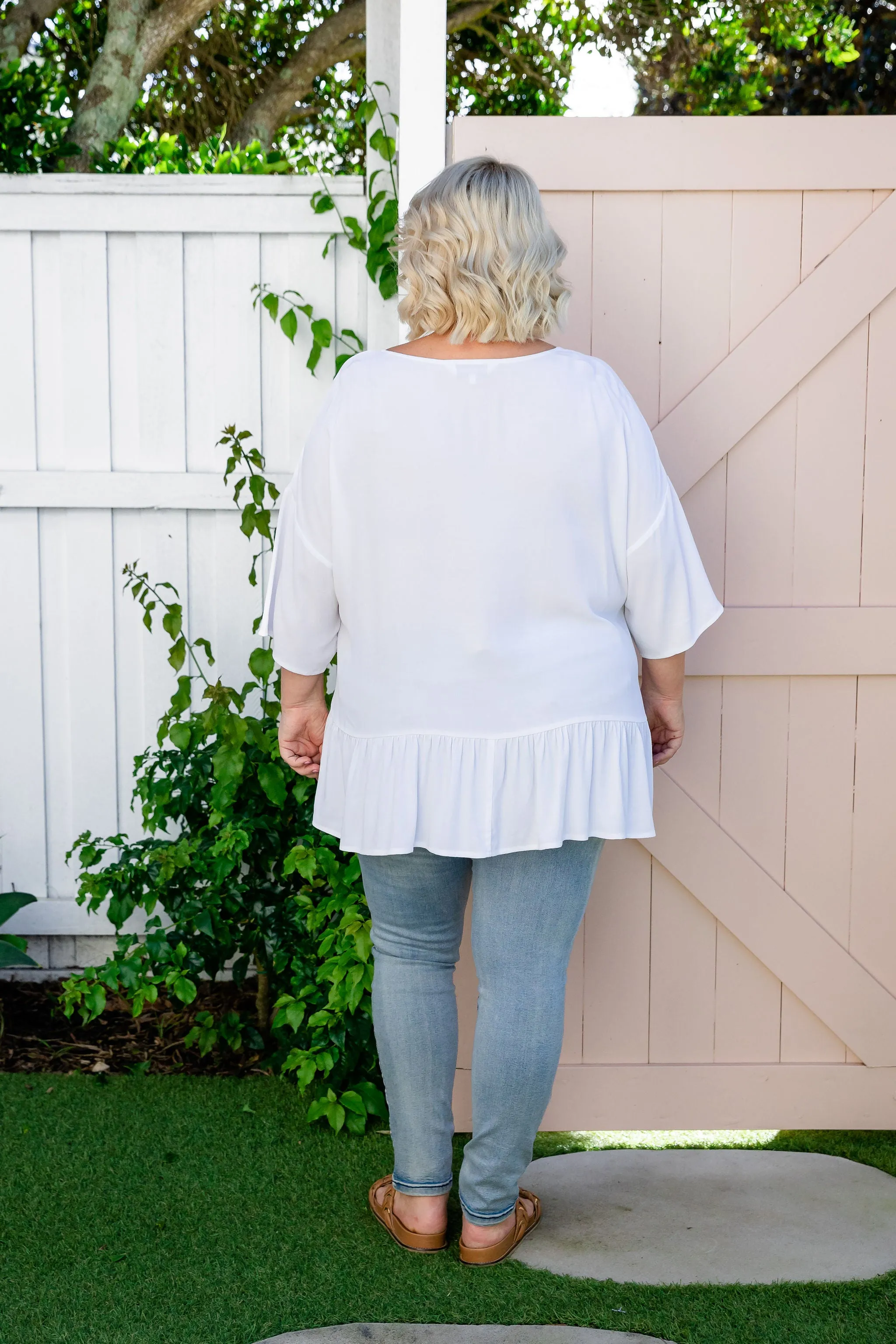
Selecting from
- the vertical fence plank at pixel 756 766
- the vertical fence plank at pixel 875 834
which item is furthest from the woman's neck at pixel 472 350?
the vertical fence plank at pixel 875 834

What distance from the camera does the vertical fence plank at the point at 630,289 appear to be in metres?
2.13

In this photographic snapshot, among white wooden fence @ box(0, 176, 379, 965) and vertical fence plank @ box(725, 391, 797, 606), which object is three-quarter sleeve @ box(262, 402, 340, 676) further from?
white wooden fence @ box(0, 176, 379, 965)

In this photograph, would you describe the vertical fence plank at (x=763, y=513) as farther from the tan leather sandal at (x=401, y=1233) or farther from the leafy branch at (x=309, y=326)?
the tan leather sandal at (x=401, y=1233)

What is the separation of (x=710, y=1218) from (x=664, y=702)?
36.1 inches

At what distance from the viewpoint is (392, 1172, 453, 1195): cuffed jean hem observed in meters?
1.91

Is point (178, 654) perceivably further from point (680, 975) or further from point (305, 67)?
point (305, 67)

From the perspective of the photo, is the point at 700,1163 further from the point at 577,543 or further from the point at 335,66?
the point at 335,66

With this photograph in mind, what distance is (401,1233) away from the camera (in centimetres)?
194

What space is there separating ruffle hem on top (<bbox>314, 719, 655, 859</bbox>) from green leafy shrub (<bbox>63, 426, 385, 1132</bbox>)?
67 centimetres

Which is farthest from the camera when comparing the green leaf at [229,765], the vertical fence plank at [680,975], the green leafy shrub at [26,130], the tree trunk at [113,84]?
the tree trunk at [113,84]

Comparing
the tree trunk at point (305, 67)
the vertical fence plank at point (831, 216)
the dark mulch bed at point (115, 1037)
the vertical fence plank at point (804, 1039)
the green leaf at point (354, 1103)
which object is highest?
the tree trunk at point (305, 67)

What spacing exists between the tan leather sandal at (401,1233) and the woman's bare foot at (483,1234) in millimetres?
49

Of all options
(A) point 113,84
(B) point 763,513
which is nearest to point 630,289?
(B) point 763,513

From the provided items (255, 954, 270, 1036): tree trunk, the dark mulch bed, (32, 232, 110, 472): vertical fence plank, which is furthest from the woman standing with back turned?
(32, 232, 110, 472): vertical fence plank
